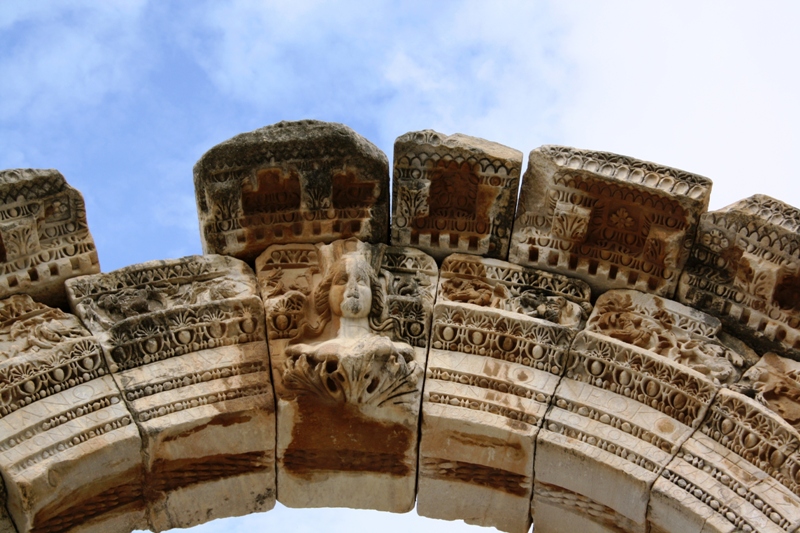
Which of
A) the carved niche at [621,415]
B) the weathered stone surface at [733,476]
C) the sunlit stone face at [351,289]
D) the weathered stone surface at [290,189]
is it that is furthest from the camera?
the weathered stone surface at [290,189]

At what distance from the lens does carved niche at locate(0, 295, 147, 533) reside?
21.0 ft

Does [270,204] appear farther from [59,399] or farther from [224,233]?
[59,399]

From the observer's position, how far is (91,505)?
6.72 m

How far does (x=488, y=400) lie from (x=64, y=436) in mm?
2250

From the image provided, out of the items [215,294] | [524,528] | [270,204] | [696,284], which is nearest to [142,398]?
[215,294]

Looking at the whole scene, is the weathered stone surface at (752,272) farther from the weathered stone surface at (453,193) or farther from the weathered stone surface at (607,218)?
the weathered stone surface at (453,193)

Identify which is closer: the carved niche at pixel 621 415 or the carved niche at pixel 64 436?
the carved niche at pixel 64 436

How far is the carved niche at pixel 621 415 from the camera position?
6.65 metres

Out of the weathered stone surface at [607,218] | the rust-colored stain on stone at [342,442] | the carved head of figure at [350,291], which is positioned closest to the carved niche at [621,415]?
the weathered stone surface at [607,218]

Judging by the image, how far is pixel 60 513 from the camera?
6.59 m

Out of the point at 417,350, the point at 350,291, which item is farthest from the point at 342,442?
the point at 350,291

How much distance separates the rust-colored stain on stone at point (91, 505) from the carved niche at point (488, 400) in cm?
156

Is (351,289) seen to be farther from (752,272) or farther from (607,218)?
(752,272)

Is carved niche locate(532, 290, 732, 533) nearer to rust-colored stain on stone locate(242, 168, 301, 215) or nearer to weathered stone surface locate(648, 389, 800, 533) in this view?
weathered stone surface locate(648, 389, 800, 533)
